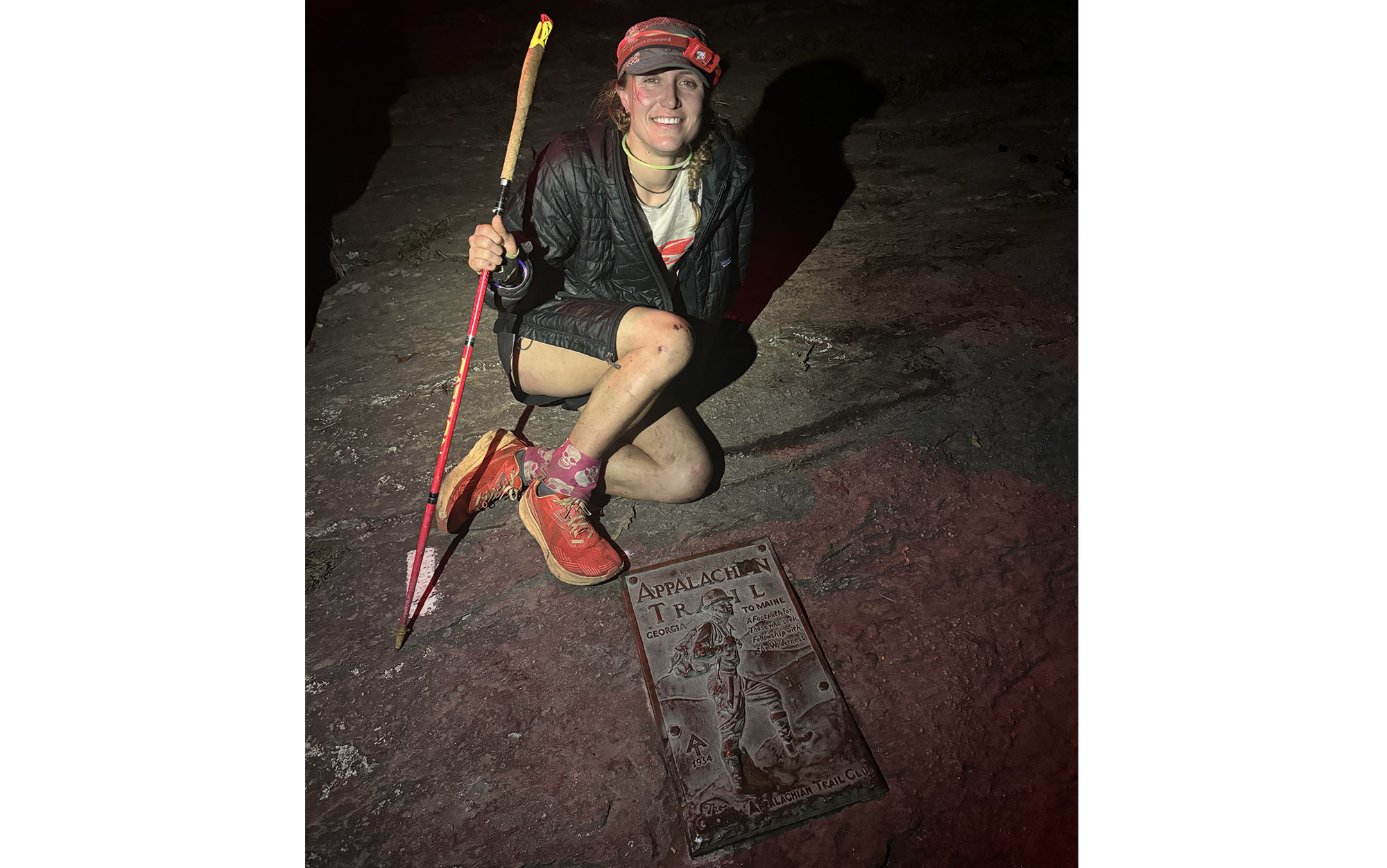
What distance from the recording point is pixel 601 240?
262cm

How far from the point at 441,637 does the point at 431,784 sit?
1.58 feet

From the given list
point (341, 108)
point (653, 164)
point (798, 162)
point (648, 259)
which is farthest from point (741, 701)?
point (341, 108)

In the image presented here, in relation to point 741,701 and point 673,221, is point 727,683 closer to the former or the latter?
point 741,701

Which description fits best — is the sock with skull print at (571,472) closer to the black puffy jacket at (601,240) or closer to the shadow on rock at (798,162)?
the black puffy jacket at (601,240)

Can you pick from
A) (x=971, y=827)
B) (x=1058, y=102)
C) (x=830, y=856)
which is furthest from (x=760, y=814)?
(x=1058, y=102)

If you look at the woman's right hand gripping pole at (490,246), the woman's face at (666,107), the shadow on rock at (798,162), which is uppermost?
the woman's face at (666,107)

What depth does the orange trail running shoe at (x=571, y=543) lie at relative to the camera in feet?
8.22

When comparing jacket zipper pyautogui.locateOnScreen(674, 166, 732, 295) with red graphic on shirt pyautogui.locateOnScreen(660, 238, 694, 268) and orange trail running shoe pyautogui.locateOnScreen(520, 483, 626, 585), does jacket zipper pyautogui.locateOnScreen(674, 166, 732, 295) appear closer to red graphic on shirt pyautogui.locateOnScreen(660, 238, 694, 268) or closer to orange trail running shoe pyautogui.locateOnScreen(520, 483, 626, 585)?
red graphic on shirt pyautogui.locateOnScreen(660, 238, 694, 268)

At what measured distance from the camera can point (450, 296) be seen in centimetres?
407

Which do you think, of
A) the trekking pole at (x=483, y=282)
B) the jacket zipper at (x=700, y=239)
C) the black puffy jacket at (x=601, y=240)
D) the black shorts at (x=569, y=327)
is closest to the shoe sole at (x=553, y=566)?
the trekking pole at (x=483, y=282)

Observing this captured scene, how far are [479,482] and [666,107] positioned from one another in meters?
1.44

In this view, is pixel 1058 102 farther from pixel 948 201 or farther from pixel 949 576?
pixel 949 576

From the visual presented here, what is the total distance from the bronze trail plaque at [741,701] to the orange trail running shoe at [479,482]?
2.08 ft

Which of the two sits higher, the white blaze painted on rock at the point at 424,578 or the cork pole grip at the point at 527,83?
the cork pole grip at the point at 527,83
